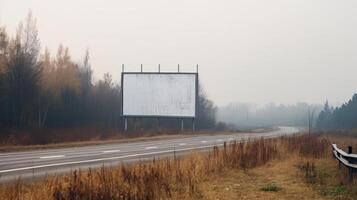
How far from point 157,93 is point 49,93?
38.9 ft

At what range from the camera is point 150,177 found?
36.1 feet

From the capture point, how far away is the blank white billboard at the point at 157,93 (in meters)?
52.0

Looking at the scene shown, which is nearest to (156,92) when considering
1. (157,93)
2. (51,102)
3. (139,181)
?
(157,93)

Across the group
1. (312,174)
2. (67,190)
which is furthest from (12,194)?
(312,174)

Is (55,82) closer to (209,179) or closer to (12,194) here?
(209,179)

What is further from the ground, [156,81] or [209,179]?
[156,81]

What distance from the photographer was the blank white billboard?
171ft

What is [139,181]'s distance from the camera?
10484 mm

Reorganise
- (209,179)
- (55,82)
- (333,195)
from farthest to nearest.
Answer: (55,82) → (209,179) → (333,195)

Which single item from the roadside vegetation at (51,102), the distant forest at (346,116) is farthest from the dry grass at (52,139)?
the distant forest at (346,116)

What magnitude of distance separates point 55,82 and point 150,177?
47648 mm

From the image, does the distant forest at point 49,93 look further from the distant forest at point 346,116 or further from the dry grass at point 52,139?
the distant forest at point 346,116

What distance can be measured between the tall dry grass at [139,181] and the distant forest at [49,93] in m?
30.2

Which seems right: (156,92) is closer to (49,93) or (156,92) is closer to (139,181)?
(49,93)
